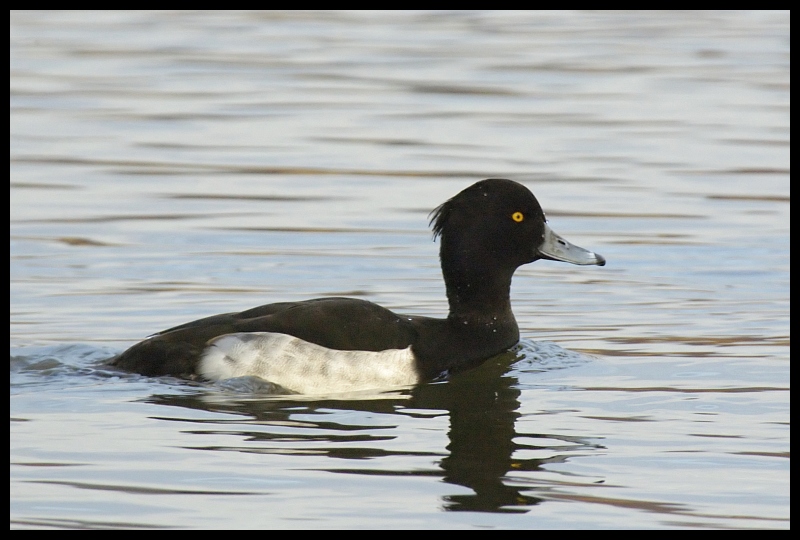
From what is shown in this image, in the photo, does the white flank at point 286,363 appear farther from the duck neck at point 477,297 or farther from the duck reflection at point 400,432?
the duck neck at point 477,297

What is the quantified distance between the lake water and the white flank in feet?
0.40

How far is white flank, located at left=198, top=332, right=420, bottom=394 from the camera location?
7.50 metres

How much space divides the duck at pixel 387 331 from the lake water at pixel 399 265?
0.14m

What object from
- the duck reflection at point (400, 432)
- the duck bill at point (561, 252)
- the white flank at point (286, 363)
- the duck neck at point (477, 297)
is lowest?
the duck reflection at point (400, 432)

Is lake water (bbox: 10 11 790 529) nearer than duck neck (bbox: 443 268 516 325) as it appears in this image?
Yes

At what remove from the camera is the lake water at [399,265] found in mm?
5887

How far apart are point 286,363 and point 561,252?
193cm

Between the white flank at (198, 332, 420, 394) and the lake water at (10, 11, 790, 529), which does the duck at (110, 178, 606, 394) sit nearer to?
the white flank at (198, 332, 420, 394)

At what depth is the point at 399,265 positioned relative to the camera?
1084 cm

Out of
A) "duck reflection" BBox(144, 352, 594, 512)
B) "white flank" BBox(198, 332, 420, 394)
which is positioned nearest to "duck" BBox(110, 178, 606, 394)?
"white flank" BBox(198, 332, 420, 394)

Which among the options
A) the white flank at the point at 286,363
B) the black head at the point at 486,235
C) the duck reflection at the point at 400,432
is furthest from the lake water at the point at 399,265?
the black head at the point at 486,235

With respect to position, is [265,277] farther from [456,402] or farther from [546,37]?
[546,37]

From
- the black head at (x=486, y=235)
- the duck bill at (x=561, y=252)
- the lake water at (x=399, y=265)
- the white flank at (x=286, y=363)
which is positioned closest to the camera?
the lake water at (x=399, y=265)

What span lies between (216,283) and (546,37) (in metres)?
14.0
